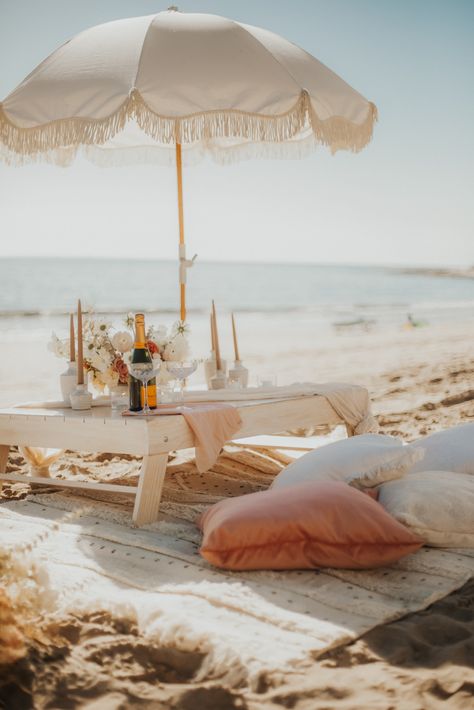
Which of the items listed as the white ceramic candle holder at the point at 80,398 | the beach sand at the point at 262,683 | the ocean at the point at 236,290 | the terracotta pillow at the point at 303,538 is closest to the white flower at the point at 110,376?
the white ceramic candle holder at the point at 80,398

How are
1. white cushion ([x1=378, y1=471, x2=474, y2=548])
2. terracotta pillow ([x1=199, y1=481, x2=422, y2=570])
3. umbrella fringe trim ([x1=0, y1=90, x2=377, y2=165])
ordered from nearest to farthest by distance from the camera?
terracotta pillow ([x1=199, y1=481, x2=422, y2=570])
white cushion ([x1=378, y1=471, x2=474, y2=548])
umbrella fringe trim ([x1=0, y1=90, x2=377, y2=165])

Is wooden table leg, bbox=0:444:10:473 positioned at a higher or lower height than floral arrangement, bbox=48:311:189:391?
lower

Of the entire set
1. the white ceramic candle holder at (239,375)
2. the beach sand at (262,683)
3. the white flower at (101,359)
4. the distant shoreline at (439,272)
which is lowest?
the beach sand at (262,683)

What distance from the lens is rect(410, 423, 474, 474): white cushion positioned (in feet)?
11.9

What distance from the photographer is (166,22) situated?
14.6 feet

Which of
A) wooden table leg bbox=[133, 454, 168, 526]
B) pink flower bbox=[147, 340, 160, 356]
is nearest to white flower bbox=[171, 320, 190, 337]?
pink flower bbox=[147, 340, 160, 356]

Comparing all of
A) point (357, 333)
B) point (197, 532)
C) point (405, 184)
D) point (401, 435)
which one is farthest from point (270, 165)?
point (197, 532)

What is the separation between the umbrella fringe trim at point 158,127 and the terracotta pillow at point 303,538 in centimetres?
204

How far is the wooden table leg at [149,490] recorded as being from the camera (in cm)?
360

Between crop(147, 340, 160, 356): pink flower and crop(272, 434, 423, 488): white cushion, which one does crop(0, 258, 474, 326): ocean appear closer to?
crop(147, 340, 160, 356): pink flower

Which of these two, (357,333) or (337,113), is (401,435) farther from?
(357,333)

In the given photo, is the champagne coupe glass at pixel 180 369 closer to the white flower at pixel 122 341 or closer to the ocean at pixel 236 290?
the white flower at pixel 122 341

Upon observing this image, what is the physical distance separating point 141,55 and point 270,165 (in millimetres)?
33772

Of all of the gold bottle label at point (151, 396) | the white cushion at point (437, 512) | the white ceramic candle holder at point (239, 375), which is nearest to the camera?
the white cushion at point (437, 512)
